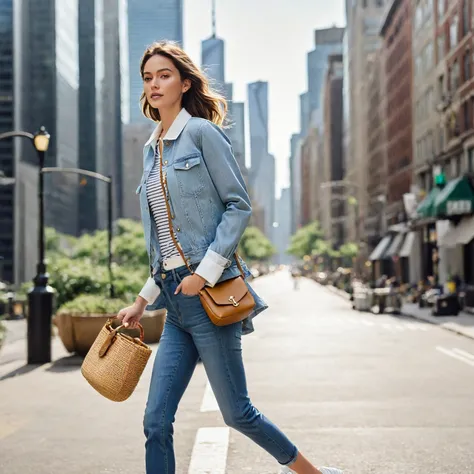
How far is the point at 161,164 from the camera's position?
4.34 meters

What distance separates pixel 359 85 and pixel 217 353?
378 feet

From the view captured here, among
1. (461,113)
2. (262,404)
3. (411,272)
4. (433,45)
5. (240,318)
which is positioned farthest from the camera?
(411,272)

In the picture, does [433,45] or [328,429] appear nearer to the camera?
[328,429]

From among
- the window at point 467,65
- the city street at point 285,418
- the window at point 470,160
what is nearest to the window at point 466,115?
the window at point 467,65

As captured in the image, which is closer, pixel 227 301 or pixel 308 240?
pixel 227 301

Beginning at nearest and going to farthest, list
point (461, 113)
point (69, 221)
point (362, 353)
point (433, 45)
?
point (362, 353), point (461, 113), point (433, 45), point (69, 221)

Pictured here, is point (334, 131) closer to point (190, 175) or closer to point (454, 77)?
point (454, 77)

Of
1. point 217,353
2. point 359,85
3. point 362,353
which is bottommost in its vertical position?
point 362,353

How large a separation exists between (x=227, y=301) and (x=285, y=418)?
450 cm

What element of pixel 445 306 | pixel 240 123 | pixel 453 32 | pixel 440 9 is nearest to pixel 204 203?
pixel 240 123

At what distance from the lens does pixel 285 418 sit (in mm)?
8336

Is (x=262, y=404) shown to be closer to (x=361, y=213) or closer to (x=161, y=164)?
(x=161, y=164)

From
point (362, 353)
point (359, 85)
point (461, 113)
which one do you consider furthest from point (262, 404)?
point (359, 85)

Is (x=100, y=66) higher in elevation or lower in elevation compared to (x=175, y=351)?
higher
